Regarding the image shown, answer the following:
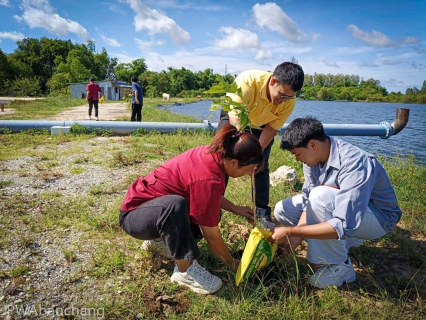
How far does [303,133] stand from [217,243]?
962 mm

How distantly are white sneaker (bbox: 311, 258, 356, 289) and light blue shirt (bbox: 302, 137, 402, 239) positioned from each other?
0.40m

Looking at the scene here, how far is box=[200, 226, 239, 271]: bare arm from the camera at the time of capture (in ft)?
6.25

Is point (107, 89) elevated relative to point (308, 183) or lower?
elevated

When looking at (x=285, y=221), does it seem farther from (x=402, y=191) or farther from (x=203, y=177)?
(x=402, y=191)

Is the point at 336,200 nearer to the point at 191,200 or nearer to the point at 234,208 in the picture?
the point at 234,208

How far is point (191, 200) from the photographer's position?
183 cm

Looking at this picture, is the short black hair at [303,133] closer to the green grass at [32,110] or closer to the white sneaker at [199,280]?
the white sneaker at [199,280]

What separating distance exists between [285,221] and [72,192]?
2650 millimetres

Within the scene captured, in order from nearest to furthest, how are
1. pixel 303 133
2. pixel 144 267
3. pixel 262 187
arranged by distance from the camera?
pixel 303 133 < pixel 144 267 < pixel 262 187

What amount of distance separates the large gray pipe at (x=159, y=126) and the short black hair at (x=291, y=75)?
17.5 feet

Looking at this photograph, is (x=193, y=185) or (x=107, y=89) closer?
(x=193, y=185)

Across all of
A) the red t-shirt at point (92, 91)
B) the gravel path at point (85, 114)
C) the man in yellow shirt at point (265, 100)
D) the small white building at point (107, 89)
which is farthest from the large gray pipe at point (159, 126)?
the small white building at point (107, 89)

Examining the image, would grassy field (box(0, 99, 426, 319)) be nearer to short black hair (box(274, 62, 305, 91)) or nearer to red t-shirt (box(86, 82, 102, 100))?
short black hair (box(274, 62, 305, 91))

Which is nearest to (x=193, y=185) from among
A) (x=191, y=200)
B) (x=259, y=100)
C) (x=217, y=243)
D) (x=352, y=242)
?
(x=191, y=200)
